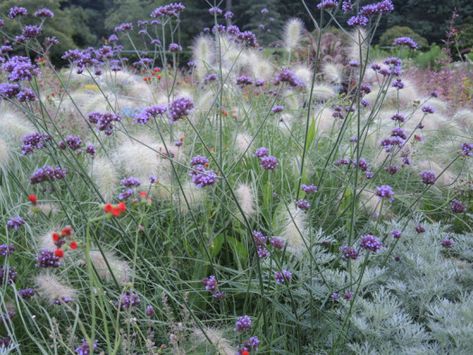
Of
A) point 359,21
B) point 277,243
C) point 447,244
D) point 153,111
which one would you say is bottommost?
point 447,244

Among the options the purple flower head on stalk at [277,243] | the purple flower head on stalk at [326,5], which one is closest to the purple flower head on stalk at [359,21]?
the purple flower head on stalk at [326,5]

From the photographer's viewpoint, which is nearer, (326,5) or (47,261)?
(47,261)

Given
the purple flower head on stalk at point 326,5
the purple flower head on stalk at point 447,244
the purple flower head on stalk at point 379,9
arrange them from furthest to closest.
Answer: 1. the purple flower head on stalk at point 447,244
2. the purple flower head on stalk at point 326,5
3. the purple flower head on stalk at point 379,9

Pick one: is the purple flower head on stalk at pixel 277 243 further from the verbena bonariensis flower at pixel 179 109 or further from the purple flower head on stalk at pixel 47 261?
the purple flower head on stalk at pixel 47 261

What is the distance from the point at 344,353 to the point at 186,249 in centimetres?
95

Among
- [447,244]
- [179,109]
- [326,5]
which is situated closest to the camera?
[179,109]

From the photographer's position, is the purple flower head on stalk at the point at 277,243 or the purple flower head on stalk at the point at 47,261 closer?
the purple flower head on stalk at the point at 47,261

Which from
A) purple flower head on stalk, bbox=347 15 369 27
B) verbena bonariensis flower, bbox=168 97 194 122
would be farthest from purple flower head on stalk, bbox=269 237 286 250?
purple flower head on stalk, bbox=347 15 369 27

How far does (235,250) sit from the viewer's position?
2.60 metres

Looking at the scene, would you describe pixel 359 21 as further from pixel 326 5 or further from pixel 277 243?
pixel 277 243

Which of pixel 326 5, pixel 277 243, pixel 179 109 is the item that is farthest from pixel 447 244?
pixel 179 109

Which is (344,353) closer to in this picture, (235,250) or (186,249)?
(235,250)

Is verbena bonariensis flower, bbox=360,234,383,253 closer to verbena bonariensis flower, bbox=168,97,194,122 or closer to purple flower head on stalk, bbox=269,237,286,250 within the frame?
purple flower head on stalk, bbox=269,237,286,250

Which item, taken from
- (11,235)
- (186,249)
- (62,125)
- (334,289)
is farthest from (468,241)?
(62,125)
